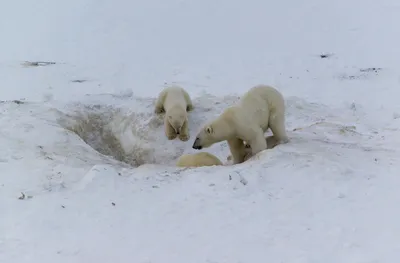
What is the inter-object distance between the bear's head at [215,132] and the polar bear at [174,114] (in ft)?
4.44

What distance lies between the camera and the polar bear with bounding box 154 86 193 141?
9.12 m

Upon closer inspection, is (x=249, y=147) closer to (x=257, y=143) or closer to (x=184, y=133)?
(x=257, y=143)

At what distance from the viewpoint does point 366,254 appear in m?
4.64

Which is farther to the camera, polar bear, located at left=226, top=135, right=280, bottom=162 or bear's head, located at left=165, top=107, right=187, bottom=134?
bear's head, located at left=165, top=107, right=187, bottom=134

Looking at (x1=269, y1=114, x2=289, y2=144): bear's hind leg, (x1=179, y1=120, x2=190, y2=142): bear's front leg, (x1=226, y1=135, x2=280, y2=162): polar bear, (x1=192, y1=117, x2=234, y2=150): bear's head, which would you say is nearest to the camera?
(x1=192, y1=117, x2=234, y2=150): bear's head

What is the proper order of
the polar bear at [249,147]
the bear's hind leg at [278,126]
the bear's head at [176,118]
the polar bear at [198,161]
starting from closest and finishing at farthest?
the polar bear at [198,161] → the polar bear at [249,147] → the bear's hind leg at [278,126] → the bear's head at [176,118]

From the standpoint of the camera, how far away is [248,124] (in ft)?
25.1

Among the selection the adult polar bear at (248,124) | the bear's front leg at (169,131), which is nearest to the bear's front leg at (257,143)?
the adult polar bear at (248,124)

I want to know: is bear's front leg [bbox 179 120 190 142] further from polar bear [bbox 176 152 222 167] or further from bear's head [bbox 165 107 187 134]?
polar bear [bbox 176 152 222 167]

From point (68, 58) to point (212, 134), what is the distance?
1284 cm

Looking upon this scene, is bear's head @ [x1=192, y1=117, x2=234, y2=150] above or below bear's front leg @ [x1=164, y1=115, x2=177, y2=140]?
above

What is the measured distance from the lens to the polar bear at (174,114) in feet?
29.9

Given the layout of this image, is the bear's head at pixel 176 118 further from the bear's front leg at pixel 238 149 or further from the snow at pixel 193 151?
the bear's front leg at pixel 238 149

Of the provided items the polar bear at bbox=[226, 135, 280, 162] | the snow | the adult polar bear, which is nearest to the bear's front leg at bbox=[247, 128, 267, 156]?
the adult polar bear
